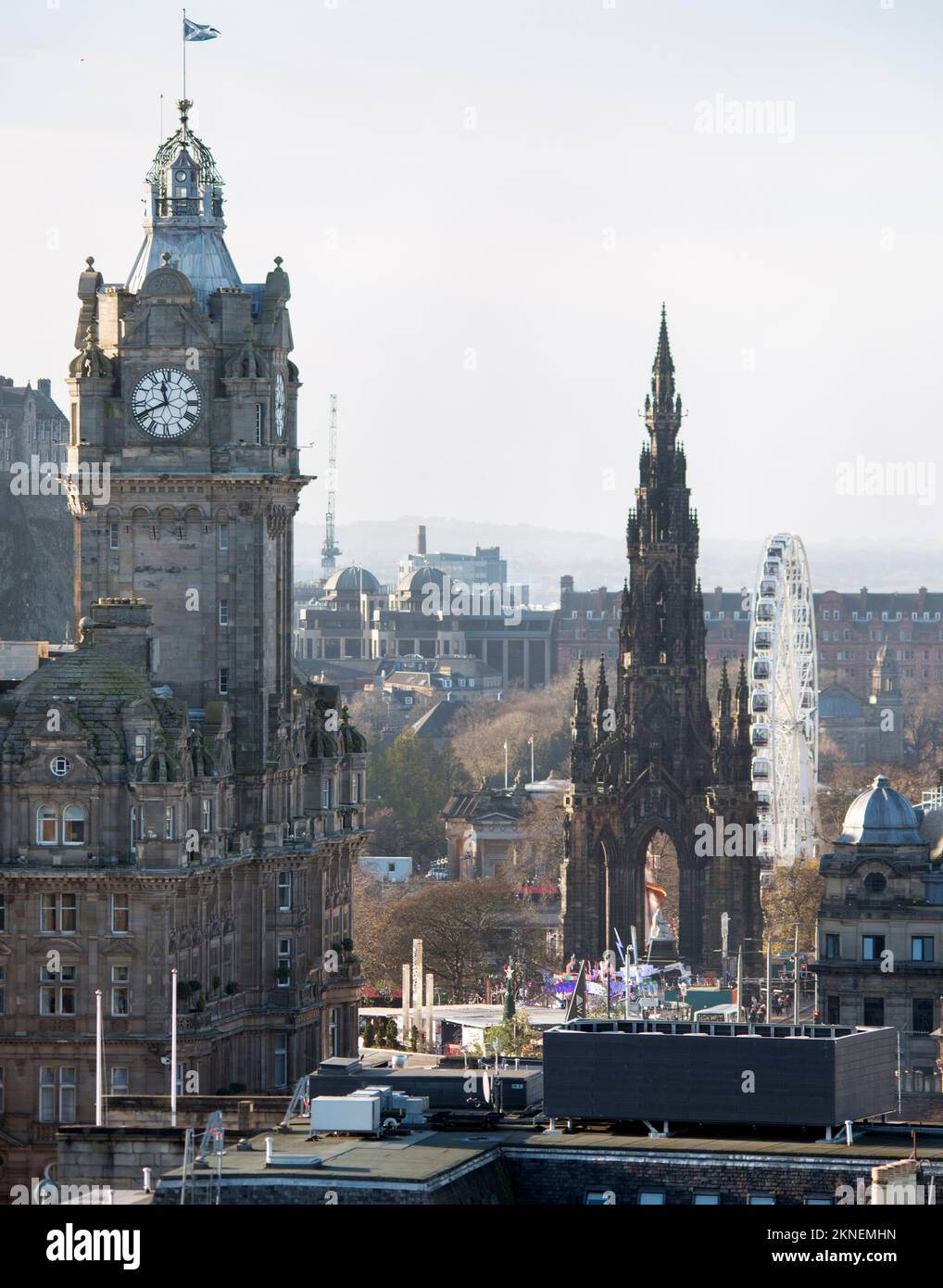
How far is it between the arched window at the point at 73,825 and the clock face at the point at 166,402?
13.6 metres

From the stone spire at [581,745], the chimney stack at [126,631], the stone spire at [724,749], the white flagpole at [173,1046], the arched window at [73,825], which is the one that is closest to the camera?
the white flagpole at [173,1046]

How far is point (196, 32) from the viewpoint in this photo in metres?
125

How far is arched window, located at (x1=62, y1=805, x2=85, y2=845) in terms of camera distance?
4316 inches

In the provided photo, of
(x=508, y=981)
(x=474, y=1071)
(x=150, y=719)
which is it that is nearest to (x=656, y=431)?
(x=508, y=981)

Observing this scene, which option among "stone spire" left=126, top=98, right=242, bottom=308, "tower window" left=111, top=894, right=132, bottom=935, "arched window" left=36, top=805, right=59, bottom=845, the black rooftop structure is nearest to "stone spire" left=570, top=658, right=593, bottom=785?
"stone spire" left=126, top=98, right=242, bottom=308

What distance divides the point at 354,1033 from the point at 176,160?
2754 centimetres

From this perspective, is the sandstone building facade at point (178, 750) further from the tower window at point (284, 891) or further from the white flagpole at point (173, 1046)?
the white flagpole at point (173, 1046)

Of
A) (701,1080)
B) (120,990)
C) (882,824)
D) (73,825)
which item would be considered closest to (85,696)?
(73,825)

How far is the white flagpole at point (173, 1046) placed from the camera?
9431 cm

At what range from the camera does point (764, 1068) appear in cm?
8369

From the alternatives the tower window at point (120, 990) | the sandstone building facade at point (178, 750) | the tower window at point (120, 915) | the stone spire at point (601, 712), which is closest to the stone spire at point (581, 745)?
the stone spire at point (601, 712)

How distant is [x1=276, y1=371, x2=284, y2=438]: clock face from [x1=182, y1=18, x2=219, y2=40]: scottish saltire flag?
38.8ft

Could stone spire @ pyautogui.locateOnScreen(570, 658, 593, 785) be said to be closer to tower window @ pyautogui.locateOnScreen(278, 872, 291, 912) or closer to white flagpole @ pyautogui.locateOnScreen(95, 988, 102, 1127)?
tower window @ pyautogui.locateOnScreen(278, 872, 291, 912)

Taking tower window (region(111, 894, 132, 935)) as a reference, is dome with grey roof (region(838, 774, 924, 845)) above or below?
above
